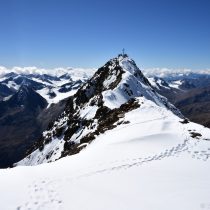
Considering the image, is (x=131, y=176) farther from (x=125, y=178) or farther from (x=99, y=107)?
(x=99, y=107)

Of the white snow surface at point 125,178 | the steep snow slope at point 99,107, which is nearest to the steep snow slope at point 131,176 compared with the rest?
the white snow surface at point 125,178

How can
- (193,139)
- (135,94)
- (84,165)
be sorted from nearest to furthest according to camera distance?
(84,165), (193,139), (135,94)

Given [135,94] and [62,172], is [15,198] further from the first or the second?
[135,94]

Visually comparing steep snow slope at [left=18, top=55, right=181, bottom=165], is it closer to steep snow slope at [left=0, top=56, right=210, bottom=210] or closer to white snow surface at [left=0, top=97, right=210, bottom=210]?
steep snow slope at [left=0, top=56, right=210, bottom=210]

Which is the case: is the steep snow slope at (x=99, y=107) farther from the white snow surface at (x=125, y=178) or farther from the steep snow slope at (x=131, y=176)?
the white snow surface at (x=125, y=178)

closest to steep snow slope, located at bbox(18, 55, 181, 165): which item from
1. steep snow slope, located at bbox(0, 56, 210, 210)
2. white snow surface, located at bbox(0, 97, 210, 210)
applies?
steep snow slope, located at bbox(0, 56, 210, 210)

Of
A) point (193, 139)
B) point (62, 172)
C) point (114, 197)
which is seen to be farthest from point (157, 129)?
point (114, 197)

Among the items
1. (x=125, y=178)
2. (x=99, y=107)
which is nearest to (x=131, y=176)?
(x=125, y=178)
